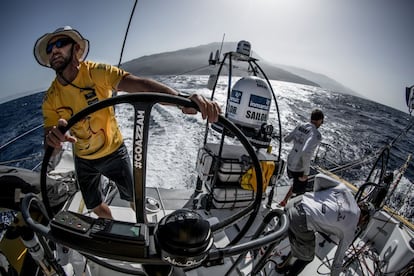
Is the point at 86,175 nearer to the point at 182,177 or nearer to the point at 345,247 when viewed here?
the point at 345,247

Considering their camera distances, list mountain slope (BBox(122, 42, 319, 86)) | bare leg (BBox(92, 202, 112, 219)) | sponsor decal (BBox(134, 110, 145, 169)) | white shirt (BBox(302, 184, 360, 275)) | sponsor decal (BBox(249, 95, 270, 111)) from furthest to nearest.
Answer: mountain slope (BBox(122, 42, 319, 86)) → sponsor decal (BBox(249, 95, 270, 111)) → bare leg (BBox(92, 202, 112, 219)) → white shirt (BBox(302, 184, 360, 275)) → sponsor decal (BBox(134, 110, 145, 169))

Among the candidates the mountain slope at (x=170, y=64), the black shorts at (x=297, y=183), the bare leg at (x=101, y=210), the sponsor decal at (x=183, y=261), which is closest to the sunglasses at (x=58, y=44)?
the bare leg at (x=101, y=210)

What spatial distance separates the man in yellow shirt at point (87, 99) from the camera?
129cm

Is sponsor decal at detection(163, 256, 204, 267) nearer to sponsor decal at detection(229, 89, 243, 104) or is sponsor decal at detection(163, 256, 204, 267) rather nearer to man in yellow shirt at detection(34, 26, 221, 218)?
man in yellow shirt at detection(34, 26, 221, 218)

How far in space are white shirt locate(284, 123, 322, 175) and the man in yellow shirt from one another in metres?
2.34

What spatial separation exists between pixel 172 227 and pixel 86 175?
53.7 inches

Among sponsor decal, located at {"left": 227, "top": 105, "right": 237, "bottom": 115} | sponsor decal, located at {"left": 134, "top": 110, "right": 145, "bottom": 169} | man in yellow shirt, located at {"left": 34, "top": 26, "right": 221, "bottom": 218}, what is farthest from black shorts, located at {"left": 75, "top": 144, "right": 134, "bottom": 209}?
sponsor decal, located at {"left": 227, "top": 105, "right": 237, "bottom": 115}

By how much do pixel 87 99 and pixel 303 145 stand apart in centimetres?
271

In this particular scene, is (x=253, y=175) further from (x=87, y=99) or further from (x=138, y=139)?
(x=138, y=139)

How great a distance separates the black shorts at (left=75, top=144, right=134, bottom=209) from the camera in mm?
1702

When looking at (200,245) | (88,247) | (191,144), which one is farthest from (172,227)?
(191,144)

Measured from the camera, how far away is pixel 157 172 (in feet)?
15.7

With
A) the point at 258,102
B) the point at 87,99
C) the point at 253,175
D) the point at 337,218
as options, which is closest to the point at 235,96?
the point at 258,102

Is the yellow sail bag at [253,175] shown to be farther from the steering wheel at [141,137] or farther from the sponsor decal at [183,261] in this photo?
the sponsor decal at [183,261]
